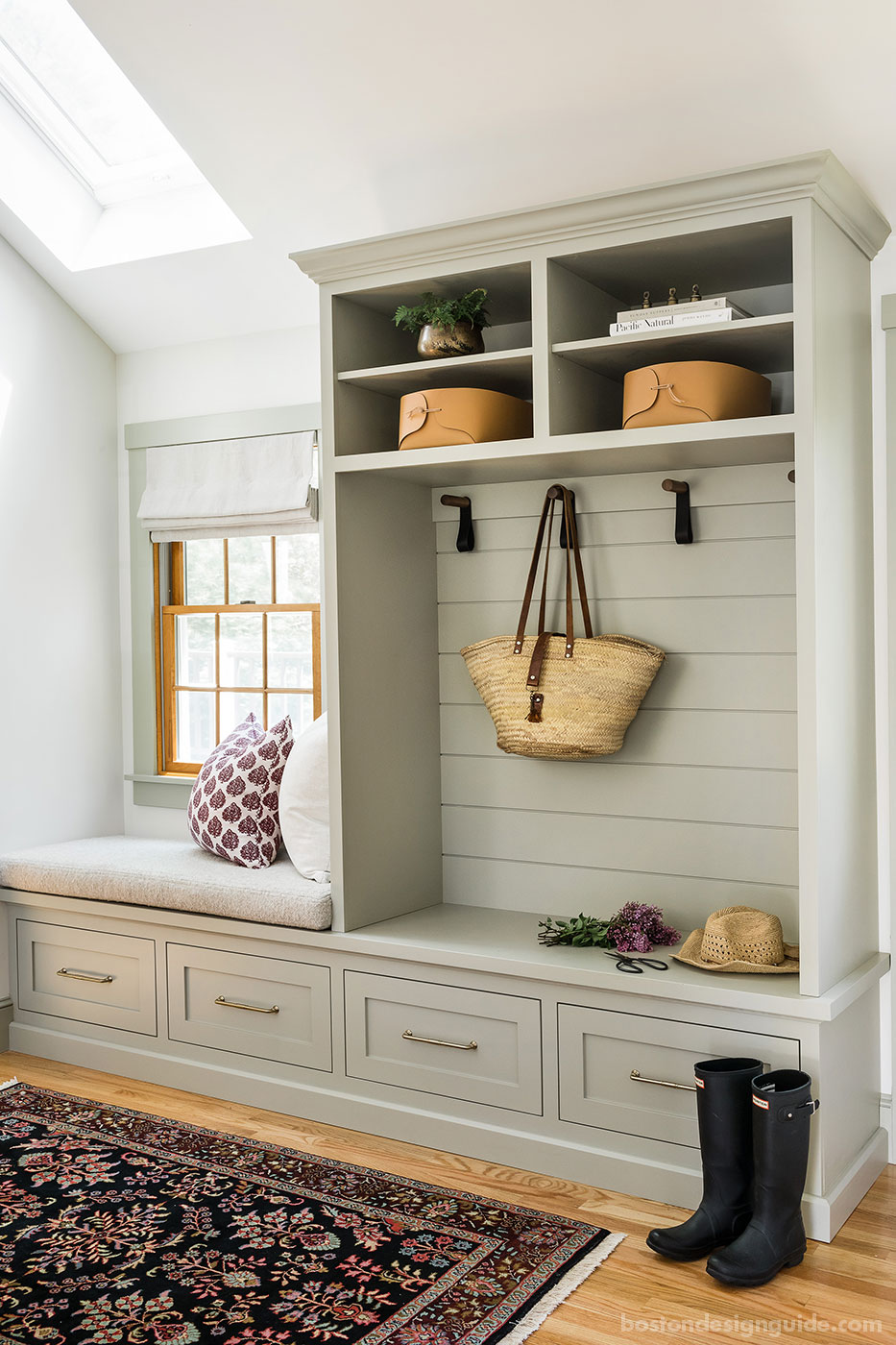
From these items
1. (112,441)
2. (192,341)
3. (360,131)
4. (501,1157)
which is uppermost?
(360,131)

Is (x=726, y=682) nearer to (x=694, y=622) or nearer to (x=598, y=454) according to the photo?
(x=694, y=622)

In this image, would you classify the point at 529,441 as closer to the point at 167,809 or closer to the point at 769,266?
the point at 769,266

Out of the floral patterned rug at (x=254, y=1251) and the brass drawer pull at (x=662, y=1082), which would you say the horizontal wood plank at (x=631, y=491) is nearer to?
the brass drawer pull at (x=662, y=1082)

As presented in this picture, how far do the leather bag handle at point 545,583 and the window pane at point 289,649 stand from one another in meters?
1.03

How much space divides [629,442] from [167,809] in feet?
7.78

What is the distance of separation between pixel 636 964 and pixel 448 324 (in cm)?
164

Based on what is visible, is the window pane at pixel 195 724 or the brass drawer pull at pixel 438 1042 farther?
the window pane at pixel 195 724

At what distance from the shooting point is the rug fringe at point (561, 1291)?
2.14 metres

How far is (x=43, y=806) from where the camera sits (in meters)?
4.07

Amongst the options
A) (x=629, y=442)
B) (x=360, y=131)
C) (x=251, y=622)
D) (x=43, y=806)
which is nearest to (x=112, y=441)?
(x=251, y=622)

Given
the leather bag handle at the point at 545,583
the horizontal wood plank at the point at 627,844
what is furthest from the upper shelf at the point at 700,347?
the horizontal wood plank at the point at 627,844

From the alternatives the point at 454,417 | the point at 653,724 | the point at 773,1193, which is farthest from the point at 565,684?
the point at 773,1193

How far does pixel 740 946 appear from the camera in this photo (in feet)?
8.93

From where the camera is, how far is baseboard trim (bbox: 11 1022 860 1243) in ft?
8.56
